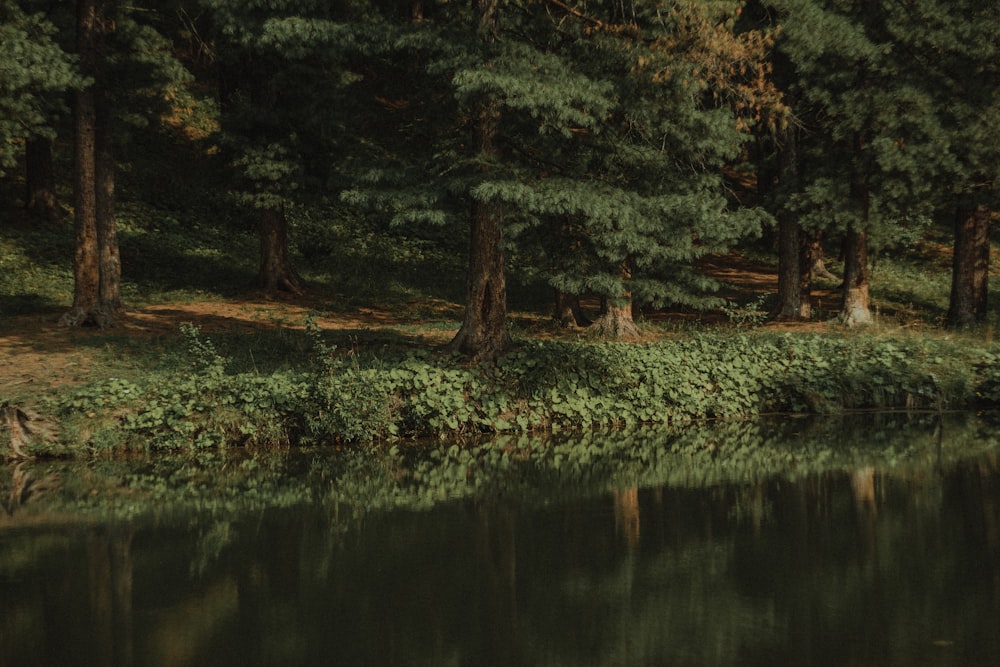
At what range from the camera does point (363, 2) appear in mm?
18859

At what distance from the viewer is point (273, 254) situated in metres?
27.7

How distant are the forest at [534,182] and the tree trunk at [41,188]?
99mm

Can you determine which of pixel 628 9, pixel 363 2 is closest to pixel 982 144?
pixel 628 9

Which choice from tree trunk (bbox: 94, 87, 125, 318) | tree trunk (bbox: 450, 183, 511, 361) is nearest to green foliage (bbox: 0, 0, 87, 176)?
tree trunk (bbox: 94, 87, 125, 318)

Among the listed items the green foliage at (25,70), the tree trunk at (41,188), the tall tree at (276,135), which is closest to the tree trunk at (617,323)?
the tall tree at (276,135)

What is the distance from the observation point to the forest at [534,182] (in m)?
15.2

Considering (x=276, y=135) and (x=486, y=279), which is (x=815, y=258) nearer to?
(x=276, y=135)

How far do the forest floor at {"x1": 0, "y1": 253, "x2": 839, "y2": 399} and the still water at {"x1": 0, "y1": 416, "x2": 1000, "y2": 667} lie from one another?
388 centimetres

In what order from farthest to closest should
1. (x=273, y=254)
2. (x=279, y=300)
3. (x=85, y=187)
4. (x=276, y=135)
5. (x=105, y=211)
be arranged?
(x=273, y=254) < (x=279, y=300) < (x=276, y=135) < (x=105, y=211) < (x=85, y=187)

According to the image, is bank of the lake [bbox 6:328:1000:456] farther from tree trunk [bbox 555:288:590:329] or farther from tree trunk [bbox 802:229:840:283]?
tree trunk [bbox 802:229:840:283]

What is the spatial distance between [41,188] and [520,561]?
2675 centimetres

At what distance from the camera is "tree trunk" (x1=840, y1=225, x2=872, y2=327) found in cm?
2394

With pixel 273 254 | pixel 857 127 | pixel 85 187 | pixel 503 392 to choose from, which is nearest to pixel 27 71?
pixel 85 187

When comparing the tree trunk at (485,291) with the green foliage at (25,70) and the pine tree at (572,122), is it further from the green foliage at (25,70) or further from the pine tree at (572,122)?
the green foliage at (25,70)
